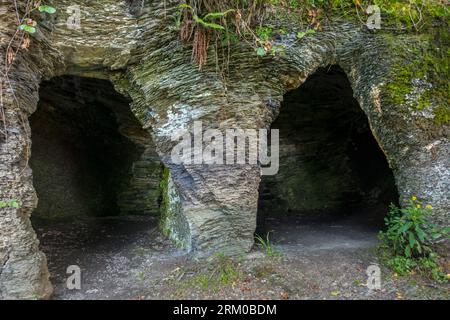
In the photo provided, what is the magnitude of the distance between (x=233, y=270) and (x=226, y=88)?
6.47 ft

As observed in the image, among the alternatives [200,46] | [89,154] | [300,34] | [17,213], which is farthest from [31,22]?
[89,154]

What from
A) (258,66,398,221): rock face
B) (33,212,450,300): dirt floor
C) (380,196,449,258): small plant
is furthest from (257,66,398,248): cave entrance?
(380,196,449,258): small plant

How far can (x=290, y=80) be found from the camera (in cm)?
416

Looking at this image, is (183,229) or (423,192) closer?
(423,192)

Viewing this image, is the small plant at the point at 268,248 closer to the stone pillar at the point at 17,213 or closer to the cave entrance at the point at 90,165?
the cave entrance at the point at 90,165

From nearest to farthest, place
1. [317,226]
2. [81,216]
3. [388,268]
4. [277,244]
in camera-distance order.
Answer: [388,268], [277,244], [317,226], [81,216]

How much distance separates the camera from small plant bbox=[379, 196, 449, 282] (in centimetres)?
362

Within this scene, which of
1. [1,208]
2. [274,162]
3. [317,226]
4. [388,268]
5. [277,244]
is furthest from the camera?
[274,162]

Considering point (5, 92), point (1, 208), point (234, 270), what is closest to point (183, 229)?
point (234, 270)

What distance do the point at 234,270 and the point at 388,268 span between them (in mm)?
1649

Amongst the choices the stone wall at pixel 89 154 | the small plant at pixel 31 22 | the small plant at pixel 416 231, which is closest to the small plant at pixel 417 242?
the small plant at pixel 416 231

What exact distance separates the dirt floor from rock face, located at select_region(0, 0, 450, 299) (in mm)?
372

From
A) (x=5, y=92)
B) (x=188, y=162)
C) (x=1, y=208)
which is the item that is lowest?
(x=1, y=208)

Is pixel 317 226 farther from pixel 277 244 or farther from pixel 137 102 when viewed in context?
pixel 137 102
